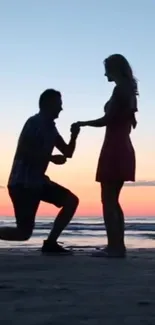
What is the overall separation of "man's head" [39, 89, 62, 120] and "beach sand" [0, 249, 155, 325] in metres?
1.77

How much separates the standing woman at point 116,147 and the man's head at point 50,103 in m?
0.43

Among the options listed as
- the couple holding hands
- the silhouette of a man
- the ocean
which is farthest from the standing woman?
the ocean

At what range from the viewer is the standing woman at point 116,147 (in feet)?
22.3

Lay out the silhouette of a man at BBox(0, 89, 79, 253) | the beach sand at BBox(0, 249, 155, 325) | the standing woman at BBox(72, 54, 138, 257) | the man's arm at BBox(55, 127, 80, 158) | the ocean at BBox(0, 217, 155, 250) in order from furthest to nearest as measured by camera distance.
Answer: the ocean at BBox(0, 217, 155, 250) < the man's arm at BBox(55, 127, 80, 158) < the silhouette of a man at BBox(0, 89, 79, 253) < the standing woman at BBox(72, 54, 138, 257) < the beach sand at BBox(0, 249, 155, 325)

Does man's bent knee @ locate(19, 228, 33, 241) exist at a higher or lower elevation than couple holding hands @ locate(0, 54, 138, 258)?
lower

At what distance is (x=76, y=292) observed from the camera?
402cm

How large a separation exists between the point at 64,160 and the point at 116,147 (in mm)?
772

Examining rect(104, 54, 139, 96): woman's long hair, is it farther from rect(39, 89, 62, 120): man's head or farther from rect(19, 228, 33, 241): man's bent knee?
rect(19, 228, 33, 241): man's bent knee

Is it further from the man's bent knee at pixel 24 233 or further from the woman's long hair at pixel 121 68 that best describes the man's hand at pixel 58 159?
the woman's long hair at pixel 121 68

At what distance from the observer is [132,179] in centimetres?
684

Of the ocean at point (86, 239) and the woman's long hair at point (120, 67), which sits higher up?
the woman's long hair at point (120, 67)

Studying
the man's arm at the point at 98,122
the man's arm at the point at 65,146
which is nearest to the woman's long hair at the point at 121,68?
the man's arm at the point at 98,122

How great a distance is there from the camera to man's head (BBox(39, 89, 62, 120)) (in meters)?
7.26

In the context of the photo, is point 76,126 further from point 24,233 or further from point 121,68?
point 24,233
